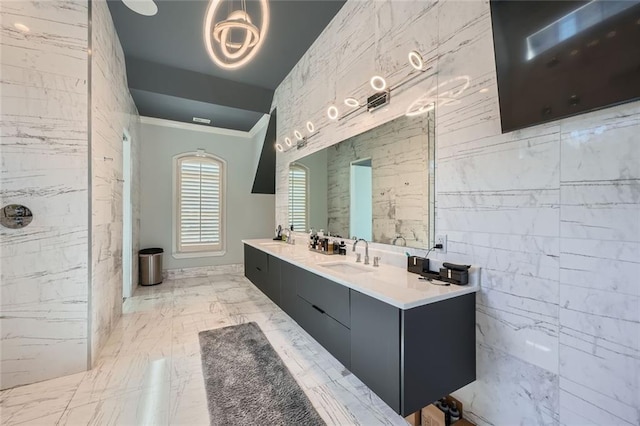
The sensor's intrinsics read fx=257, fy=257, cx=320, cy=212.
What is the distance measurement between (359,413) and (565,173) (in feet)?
6.14

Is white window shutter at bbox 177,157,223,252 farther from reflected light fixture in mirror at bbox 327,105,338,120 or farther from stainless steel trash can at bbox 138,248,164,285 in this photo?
reflected light fixture in mirror at bbox 327,105,338,120

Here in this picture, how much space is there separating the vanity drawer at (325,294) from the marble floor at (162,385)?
23.6 inches

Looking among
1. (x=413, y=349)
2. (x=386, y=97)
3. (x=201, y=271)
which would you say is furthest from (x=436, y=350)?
(x=201, y=271)

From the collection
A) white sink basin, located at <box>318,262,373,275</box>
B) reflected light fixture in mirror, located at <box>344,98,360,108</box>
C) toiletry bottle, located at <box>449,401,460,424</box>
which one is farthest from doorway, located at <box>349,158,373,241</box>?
toiletry bottle, located at <box>449,401,460,424</box>

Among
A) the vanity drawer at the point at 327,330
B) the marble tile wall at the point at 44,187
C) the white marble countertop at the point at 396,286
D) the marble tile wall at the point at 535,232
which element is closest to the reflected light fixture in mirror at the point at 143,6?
the marble tile wall at the point at 44,187

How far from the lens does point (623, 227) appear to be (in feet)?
3.59

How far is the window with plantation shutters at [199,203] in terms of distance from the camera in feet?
17.9

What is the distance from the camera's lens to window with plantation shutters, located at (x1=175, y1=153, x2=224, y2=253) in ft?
17.9

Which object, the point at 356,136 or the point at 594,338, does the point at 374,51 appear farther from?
the point at 594,338

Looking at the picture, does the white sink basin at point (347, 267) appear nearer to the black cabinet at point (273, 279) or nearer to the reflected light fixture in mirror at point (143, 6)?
the black cabinet at point (273, 279)

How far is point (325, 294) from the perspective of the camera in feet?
6.54

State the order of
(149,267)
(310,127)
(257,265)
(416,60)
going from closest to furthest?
(416,60), (310,127), (257,265), (149,267)

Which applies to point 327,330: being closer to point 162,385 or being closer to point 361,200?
point 361,200

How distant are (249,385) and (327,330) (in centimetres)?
76
